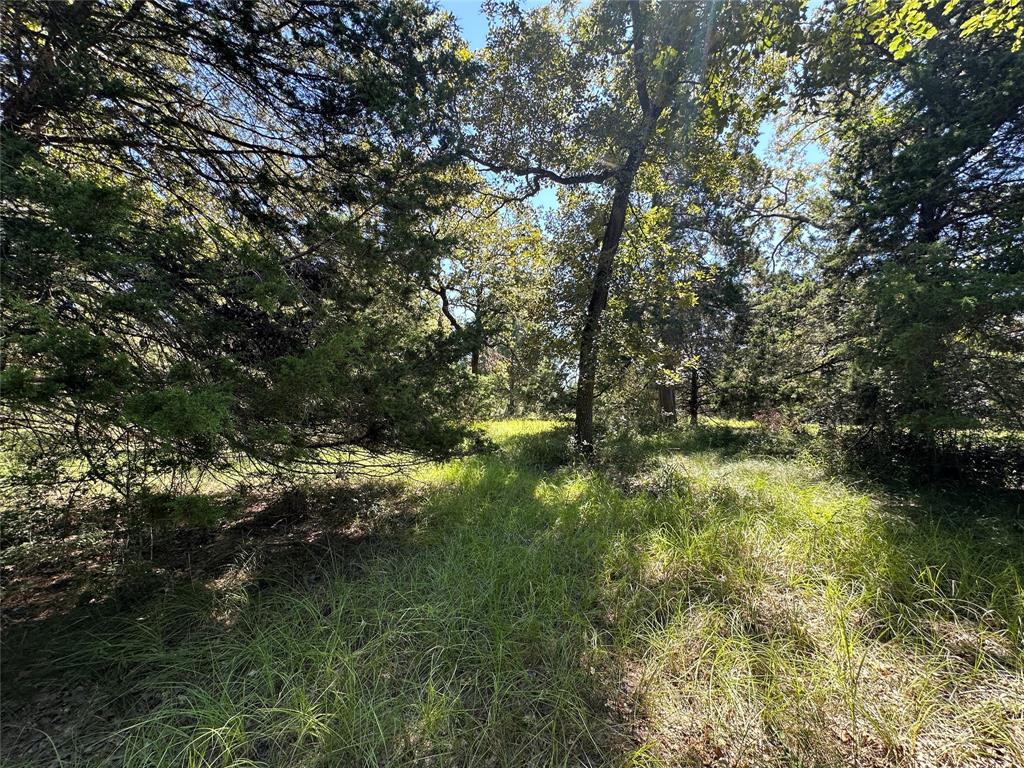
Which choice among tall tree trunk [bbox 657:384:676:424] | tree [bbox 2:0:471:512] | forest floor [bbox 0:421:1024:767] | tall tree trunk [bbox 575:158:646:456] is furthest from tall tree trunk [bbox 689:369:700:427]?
tree [bbox 2:0:471:512]

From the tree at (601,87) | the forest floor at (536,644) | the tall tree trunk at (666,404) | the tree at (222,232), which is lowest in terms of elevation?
the forest floor at (536,644)

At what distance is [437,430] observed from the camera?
11.6 ft

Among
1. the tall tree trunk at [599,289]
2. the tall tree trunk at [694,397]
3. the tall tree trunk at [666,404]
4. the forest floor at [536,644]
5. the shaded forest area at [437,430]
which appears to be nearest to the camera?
the forest floor at [536,644]

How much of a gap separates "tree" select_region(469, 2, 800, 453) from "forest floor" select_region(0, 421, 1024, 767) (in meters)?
5.27

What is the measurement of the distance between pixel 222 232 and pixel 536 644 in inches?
162

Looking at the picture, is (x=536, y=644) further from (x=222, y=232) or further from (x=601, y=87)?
(x=601, y=87)

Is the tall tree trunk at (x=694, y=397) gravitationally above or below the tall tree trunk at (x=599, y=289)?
below

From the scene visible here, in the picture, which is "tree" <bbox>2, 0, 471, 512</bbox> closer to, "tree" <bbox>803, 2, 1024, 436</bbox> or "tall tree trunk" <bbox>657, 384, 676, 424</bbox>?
"tree" <bbox>803, 2, 1024, 436</bbox>

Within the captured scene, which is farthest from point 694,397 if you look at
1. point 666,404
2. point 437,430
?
point 437,430

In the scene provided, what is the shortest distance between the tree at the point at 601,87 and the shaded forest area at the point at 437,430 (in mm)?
60

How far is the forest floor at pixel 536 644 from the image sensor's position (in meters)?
1.61

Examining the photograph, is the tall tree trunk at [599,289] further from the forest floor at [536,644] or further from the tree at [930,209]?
the forest floor at [536,644]

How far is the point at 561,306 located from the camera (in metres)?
7.38

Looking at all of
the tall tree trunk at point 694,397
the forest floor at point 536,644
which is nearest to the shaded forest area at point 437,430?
the forest floor at point 536,644
